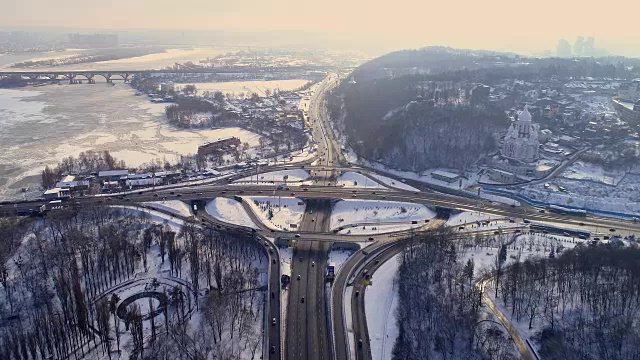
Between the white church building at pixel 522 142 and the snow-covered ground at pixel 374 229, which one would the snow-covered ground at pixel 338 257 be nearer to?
the snow-covered ground at pixel 374 229

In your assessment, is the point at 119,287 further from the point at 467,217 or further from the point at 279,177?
the point at 467,217

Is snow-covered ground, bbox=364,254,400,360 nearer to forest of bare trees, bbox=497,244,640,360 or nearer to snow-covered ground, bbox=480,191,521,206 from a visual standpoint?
forest of bare trees, bbox=497,244,640,360

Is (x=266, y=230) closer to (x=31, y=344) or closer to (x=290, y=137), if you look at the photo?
(x=31, y=344)

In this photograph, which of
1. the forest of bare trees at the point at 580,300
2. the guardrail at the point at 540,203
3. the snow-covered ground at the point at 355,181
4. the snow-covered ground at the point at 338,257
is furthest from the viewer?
the snow-covered ground at the point at 355,181

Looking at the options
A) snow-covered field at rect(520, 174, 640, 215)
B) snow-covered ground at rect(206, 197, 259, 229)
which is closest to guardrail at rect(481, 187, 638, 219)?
snow-covered field at rect(520, 174, 640, 215)

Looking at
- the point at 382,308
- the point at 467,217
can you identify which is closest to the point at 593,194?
the point at 467,217

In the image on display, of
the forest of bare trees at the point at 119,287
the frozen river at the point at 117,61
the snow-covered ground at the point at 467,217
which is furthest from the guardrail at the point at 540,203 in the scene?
the frozen river at the point at 117,61
